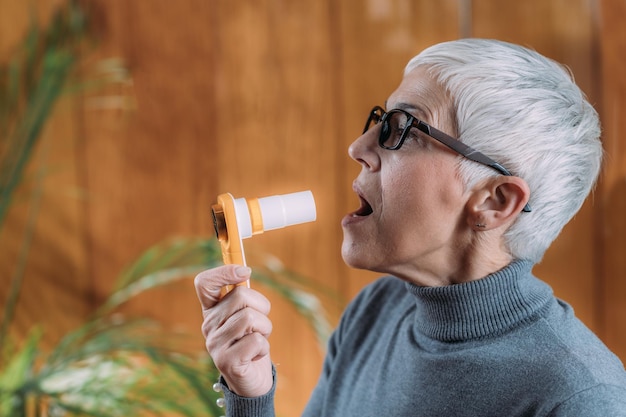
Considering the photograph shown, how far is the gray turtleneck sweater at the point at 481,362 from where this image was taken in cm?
86

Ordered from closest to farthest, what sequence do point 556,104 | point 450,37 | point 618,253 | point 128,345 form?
point 556,104 → point 128,345 → point 618,253 → point 450,37

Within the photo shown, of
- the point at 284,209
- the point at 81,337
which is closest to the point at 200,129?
the point at 81,337

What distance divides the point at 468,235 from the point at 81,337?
110 centimetres

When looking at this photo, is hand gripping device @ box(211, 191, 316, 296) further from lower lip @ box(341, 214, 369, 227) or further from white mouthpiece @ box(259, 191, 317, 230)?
lower lip @ box(341, 214, 369, 227)

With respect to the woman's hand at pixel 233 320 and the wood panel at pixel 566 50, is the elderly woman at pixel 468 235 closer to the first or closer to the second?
the woman's hand at pixel 233 320

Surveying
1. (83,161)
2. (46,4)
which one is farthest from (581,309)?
(46,4)

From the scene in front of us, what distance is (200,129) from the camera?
2164 millimetres

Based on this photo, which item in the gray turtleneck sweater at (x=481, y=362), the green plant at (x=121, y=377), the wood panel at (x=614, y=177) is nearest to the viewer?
the gray turtleneck sweater at (x=481, y=362)

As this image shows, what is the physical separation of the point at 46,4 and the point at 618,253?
177 cm

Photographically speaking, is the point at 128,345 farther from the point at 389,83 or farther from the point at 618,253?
the point at 618,253

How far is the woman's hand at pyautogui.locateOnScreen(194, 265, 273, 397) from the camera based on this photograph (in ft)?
2.92

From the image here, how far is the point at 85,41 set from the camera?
2.08m

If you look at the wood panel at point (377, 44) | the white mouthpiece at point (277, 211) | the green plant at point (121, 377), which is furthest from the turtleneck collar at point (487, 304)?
the wood panel at point (377, 44)

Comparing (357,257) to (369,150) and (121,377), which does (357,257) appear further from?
(121,377)
